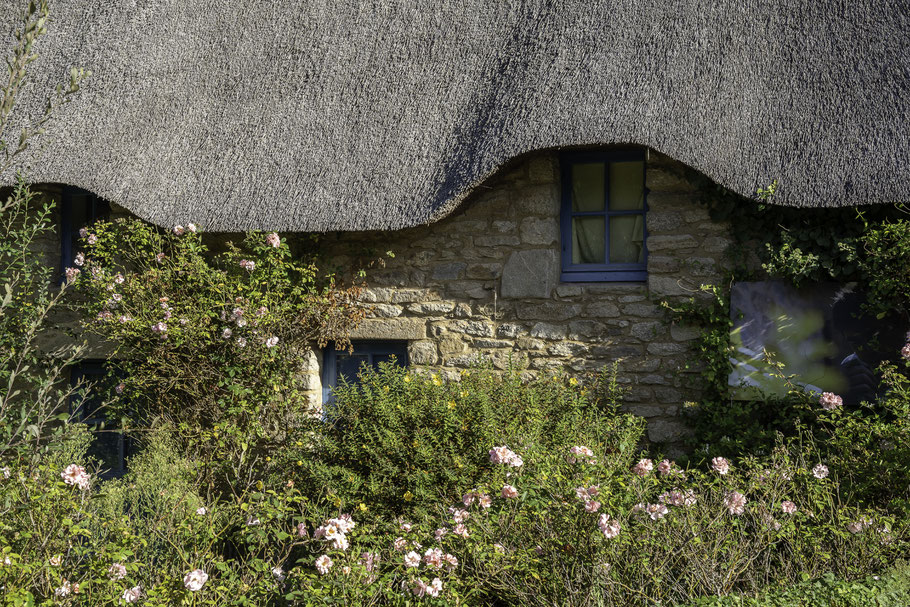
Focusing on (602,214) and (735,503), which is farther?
(602,214)

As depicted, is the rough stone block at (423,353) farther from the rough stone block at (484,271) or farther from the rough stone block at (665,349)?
the rough stone block at (665,349)

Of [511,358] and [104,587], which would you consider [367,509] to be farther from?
[511,358]

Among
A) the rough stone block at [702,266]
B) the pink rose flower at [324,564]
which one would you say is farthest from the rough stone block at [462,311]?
the pink rose flower at [324,564]

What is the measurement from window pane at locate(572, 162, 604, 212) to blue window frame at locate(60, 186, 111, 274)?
13.1ft

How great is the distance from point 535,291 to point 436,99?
161 cm

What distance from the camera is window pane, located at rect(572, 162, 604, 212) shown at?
544 centimetres

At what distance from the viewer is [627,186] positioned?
17.6ft

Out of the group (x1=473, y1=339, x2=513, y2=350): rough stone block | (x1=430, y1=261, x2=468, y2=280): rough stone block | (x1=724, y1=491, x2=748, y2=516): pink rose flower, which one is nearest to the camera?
(x1=724, y1=491, x2=748, y2=516): pink rose flower

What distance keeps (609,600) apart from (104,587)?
1.94 metres

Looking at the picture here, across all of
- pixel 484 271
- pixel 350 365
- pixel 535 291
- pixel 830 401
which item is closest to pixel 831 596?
pixel 830 401

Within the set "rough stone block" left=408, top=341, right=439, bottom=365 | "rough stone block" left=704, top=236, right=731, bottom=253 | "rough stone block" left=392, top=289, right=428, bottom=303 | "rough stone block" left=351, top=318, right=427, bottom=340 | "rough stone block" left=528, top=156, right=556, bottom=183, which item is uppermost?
"rough stone block" left=528, top=156, right=556, bottom=183

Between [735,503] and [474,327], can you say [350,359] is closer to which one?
[474,327]

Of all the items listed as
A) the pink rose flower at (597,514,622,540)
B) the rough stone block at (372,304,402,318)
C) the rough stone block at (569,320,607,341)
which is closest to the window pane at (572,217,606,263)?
the rough stone block at (569,320,607,341)

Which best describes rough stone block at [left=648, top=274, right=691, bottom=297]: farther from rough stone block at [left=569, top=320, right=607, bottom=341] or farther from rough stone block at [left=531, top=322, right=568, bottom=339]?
rough stone block at [left=531, top=322, right=568, bottom=339]
